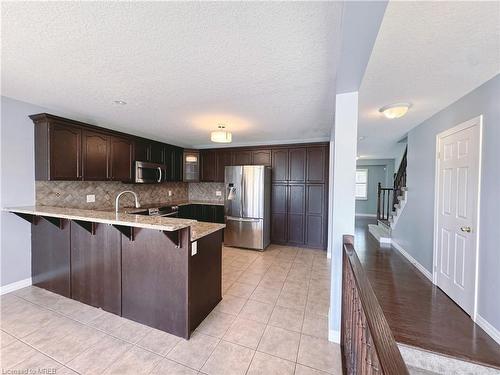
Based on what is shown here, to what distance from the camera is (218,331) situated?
207cm

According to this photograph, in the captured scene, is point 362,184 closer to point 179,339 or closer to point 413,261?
point 413,261

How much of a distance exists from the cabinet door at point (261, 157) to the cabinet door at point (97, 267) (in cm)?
337

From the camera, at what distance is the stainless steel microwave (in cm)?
412

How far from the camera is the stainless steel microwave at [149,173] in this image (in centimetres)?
412

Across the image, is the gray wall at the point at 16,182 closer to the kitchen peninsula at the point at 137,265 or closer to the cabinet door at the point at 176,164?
the kitchen peninsula at the point at 137,265

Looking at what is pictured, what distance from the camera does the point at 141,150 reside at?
167 inches

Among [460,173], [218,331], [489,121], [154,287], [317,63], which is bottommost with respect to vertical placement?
[218,331]

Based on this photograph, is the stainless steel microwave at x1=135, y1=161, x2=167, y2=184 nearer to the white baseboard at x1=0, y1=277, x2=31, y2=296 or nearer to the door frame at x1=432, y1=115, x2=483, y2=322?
the white baseboard at x1=0, y1=277, x2=31, y2=296

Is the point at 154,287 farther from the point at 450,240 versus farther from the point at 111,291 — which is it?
the point at 450,240

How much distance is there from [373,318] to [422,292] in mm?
2628

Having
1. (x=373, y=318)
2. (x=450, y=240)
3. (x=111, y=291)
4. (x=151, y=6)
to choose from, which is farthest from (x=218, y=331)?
(x=450, y=240)

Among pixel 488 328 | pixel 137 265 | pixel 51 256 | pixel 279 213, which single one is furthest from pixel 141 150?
pixel 488 328

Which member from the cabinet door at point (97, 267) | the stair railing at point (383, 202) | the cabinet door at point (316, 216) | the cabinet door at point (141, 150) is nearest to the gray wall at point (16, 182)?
the cabinet door at point (97, 267)

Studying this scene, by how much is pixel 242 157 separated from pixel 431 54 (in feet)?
12.8
